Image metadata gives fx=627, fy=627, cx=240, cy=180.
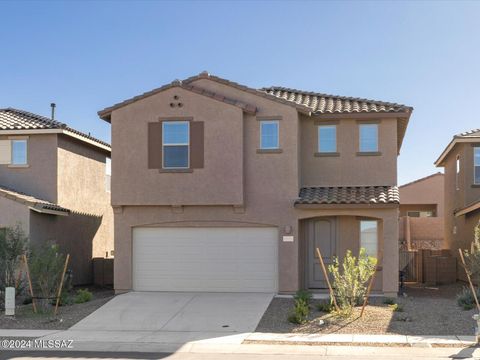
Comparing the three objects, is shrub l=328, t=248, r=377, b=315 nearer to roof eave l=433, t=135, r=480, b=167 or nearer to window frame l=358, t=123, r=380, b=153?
window frame l=358, t=123, r=380, b=153

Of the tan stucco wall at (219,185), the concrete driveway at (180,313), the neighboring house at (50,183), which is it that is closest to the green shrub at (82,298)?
the concrete driveway at (180,313)

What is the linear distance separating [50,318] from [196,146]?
644cm

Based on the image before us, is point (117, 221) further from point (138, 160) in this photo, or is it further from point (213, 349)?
point (213, 349)

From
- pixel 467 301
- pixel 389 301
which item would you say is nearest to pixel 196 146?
pixel 389 301

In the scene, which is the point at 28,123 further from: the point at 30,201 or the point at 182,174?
the point at 182,174

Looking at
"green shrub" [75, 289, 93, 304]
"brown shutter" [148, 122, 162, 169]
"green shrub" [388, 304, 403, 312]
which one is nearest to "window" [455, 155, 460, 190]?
"green shrub" [388, 304, 403, 312]

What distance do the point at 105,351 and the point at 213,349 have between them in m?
2.10

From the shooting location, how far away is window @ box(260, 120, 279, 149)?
19.0m

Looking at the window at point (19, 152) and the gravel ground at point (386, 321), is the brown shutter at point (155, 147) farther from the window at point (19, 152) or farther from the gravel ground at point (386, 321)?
the gravel ground at point (386, 321)

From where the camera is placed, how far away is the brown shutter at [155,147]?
19.0m

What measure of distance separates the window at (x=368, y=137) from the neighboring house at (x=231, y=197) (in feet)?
0.67

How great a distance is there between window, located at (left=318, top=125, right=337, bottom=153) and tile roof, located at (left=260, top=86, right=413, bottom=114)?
594mm

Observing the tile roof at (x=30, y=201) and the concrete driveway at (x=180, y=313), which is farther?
the tile roof at (x=30, y=201)

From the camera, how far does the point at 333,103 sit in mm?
21344
